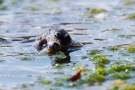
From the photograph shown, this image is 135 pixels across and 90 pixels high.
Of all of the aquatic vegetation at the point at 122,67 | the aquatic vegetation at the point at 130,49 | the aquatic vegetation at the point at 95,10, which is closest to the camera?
the aquatic vegetation at the point at 122,67

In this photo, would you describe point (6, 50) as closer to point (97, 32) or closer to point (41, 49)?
point (41, 49)

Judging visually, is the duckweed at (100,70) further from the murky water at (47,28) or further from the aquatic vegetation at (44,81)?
the aquatic vegetation at (44,81)

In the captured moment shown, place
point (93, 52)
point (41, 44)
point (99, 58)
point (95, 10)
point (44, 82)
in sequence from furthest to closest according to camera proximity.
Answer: point (95, 10) < point (41, 44) < point (93, 52) < point (99, 58) < point (44, 82)

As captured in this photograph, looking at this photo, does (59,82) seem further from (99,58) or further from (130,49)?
(130,49)

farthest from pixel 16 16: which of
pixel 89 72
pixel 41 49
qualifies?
pixel 89 72

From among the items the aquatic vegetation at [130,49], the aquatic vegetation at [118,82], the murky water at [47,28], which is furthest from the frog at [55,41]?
the aquatic vegetation at [118,82]

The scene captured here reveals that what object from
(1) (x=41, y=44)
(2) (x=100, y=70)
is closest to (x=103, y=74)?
(2) (x=100, y=70)

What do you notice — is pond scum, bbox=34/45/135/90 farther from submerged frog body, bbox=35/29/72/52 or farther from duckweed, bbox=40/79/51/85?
submerged frog body, bbox=35/29/72/52
